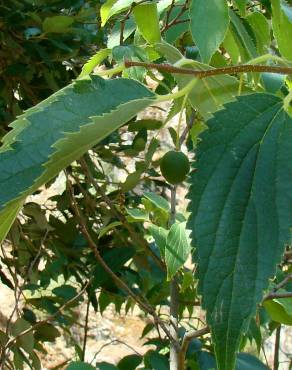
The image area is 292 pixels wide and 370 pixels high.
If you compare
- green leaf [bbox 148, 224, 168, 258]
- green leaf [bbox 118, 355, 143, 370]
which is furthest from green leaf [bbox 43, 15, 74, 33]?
green leaf [bbox 118, 355, 143, 370]

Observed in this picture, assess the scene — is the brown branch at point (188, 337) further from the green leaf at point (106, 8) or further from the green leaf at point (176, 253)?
the green leaf at point (106, 8)

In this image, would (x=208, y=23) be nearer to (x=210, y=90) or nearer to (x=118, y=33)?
(x=210, y=90)

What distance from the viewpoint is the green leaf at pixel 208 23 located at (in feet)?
2.35

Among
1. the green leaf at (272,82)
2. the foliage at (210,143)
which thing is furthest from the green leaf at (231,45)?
the green leaf at (272,82)

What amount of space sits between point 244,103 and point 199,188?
9cm

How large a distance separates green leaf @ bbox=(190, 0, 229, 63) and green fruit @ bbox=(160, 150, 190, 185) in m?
0.14

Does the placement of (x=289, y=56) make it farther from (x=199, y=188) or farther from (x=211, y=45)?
(x=199, y=188)

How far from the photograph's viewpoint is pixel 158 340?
1.77 meters

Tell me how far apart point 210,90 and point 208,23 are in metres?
0.07

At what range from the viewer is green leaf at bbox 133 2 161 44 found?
2.79ft

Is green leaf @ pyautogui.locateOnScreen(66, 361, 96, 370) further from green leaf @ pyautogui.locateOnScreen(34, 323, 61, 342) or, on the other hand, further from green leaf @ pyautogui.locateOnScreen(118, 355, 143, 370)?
green leaf @ pyautogui.locateOnScreen(34, 323, 61, 342)

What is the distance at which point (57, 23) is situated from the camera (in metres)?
1.68

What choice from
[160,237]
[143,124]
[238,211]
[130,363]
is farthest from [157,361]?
[238,211]

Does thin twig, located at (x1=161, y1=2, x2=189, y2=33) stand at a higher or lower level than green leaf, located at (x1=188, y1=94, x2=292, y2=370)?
higher
